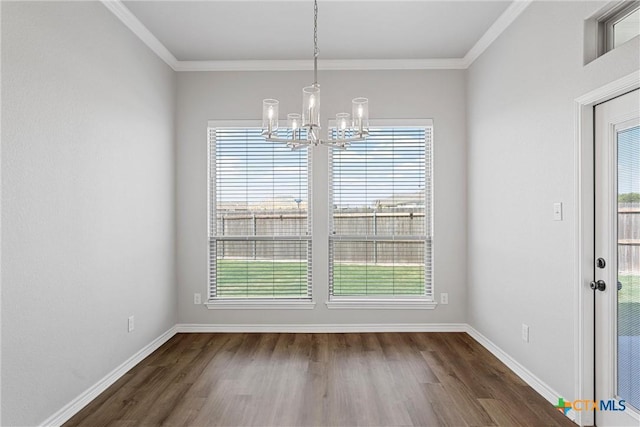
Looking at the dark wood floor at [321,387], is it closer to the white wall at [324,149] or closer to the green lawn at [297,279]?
the white wall at [324,149]

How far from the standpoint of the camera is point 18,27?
2152 mm

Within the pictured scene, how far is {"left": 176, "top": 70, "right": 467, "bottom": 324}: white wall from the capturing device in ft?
14.2

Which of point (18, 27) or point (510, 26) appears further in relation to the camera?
point (510, 26)

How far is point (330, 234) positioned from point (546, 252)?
2.20 metres

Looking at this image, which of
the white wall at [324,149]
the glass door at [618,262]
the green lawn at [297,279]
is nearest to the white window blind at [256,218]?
the green lawn at [297,279]

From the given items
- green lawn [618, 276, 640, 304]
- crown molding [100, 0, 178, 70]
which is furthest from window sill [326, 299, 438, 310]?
crown molding [100, 0, 178, 70]

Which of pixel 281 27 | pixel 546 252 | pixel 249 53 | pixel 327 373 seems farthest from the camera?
pixel 249 53

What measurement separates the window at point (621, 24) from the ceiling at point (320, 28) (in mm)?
970

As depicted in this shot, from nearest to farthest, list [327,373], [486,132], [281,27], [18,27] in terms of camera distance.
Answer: [18,27] < [327,373] < [281,27] < [486,132]

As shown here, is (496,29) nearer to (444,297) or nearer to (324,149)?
(324,149)

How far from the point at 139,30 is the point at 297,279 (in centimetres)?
294

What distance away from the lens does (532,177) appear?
2.99 m

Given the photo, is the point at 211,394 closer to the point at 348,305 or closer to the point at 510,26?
the point at 348,305

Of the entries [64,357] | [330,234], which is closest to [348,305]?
[330,234]
